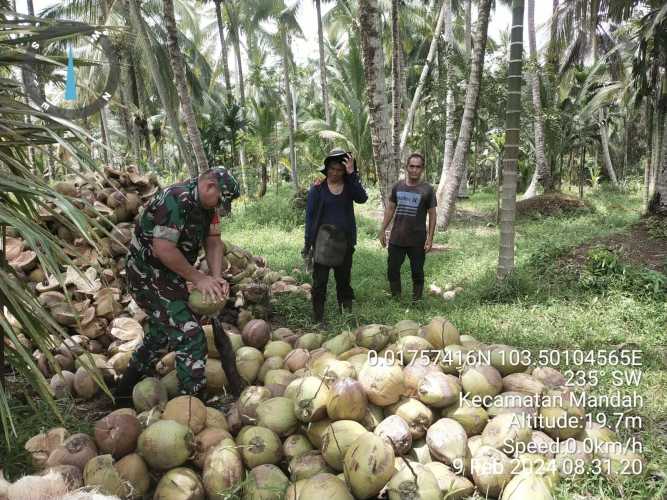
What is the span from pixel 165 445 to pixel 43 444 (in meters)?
0.58

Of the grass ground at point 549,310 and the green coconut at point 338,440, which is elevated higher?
the green coconut at point 338,440

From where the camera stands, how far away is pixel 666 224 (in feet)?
22.6

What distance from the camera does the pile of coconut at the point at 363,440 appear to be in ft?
6.10

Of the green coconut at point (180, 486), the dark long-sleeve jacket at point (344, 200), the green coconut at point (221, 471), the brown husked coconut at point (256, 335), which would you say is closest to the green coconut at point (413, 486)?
the green coconut at point (221, 471)

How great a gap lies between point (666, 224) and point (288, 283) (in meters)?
5.71

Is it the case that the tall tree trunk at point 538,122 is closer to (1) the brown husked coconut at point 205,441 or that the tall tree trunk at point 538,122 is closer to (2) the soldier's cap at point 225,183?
(2) the soldier's cap at point 225,183

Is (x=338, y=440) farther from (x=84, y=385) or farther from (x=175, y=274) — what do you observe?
(x=84, y=385)

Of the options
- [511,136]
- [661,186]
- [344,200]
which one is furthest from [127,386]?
[661,186]

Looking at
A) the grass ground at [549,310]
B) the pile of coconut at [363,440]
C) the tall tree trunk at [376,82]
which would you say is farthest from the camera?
the tall tree trunk at [376,82]

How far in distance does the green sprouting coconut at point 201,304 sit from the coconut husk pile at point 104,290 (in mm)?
380

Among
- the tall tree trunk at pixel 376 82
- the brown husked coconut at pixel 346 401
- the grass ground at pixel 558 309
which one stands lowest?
the grass ground at pixel 558 309

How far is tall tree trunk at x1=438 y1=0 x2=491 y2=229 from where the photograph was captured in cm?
698

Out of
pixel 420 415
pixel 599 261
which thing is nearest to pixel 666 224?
pixel 599 261

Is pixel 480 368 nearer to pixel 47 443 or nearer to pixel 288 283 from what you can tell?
pixel 47 443
